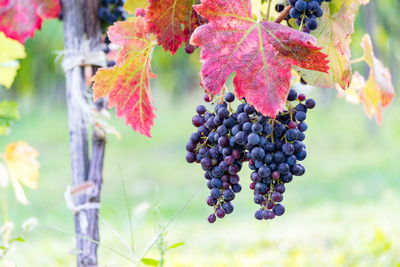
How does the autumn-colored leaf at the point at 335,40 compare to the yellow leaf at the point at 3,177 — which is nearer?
the autumn-colored leaf at the point at 335,40

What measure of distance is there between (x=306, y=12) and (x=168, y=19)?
0.74 ft

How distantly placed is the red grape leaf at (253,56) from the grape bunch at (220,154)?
0.29ft

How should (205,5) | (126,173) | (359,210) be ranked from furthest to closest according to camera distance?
(126,173), (359,210), (205,5)

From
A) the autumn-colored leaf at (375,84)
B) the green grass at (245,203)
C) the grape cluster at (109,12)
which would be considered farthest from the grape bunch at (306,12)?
the grape cluster at (109,12)

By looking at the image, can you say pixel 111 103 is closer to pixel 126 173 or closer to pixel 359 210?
pixel 359 210

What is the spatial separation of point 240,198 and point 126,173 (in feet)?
9.07

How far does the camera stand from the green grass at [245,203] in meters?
2.17

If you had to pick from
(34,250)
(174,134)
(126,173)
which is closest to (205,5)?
(34,250)

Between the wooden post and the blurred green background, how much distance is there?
0.08m

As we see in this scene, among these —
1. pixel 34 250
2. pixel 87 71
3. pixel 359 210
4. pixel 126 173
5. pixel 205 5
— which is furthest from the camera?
pixel 126 173

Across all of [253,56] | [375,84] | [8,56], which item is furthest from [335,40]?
[8,56]

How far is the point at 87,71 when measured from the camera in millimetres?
1195

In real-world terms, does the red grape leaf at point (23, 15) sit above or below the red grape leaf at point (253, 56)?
above

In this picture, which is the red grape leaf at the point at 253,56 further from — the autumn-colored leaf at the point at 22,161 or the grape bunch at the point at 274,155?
the autumn-colored leaf at the point at 22,161
